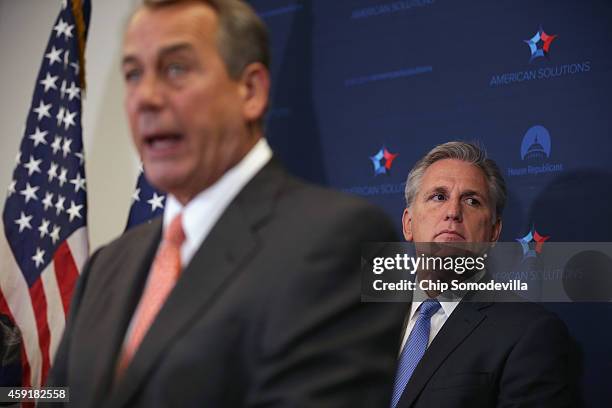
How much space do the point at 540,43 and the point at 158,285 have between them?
97.5 inches

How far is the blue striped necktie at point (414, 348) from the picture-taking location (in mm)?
2868

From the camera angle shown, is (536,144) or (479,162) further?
(536,144)

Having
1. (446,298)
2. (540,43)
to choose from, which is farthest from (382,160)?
(446,298)

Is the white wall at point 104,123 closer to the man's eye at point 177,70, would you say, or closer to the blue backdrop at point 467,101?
the blue backdrop at point 467,101

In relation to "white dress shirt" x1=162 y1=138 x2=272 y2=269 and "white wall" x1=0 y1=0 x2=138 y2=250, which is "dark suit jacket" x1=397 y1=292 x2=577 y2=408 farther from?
"white wall" x1=0 y1=0 x2=138 y2=250

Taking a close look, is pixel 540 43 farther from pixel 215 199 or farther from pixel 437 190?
pixel 215 199

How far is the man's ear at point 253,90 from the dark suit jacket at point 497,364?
153 centimetres

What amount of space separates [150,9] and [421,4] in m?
2.54

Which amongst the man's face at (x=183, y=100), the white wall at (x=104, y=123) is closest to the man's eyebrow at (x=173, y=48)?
the man's face at (x=183, y=100)

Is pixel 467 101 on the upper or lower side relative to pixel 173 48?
upper

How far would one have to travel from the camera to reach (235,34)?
1481 millimetres

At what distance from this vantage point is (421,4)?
3822 mm

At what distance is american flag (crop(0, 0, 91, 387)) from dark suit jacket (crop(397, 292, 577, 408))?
6.30 ft

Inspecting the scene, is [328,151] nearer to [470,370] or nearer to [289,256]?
[470,370]
